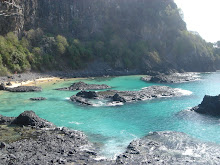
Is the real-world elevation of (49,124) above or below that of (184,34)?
below

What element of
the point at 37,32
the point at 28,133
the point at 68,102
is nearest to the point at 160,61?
the point at 37,32

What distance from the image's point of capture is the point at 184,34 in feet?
367

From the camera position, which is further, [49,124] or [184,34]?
[184,34]

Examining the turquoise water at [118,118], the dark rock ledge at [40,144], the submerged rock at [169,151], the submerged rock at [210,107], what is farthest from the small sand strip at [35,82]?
the submerged rock at [169,151]

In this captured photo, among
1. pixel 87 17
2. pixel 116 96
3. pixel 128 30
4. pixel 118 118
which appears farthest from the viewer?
pixel 128 30

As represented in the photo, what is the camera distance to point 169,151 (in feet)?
80.7

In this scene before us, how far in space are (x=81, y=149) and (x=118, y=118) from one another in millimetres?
12859

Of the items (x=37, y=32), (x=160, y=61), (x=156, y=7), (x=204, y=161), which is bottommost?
(x=204, y=161)

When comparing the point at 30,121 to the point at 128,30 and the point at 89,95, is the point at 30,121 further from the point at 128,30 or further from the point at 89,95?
the point at 128,30

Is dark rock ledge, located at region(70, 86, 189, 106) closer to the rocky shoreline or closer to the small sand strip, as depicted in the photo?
the rocky shoreline

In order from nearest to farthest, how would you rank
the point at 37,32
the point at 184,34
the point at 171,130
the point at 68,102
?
1. the point at 171,130
2. the point at 68,102
3. the point at 37,32
4. the point at 184,34

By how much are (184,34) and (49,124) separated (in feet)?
310

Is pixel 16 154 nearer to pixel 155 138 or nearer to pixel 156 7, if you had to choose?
pixel 155 138

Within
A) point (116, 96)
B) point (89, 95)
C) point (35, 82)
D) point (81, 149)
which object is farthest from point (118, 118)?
point (35, 82)
